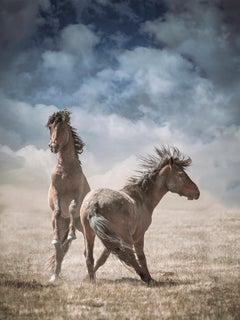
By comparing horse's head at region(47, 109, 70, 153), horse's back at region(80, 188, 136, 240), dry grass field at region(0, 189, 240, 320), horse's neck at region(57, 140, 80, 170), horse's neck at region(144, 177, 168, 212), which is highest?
horse's head at region(47, 109, 70, 153)

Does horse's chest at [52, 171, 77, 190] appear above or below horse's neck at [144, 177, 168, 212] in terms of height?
above

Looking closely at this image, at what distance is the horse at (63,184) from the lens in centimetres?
999

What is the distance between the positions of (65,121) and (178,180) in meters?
3.32

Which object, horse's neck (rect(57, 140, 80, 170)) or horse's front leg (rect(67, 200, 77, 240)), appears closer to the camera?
horse's front leg (rect(67, 200, 77, 240))

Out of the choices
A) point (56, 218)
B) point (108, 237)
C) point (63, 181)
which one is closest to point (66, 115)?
point (63, 181)

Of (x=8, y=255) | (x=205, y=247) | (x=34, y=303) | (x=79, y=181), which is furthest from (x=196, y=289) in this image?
(x=8, y=255)

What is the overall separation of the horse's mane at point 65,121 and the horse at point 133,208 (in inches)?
78.7

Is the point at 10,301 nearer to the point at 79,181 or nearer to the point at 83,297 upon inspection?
the point at 83,297

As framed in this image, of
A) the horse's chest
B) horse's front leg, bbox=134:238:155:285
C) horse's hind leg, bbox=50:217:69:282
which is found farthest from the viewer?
the horse's chest

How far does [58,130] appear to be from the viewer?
1007 cm

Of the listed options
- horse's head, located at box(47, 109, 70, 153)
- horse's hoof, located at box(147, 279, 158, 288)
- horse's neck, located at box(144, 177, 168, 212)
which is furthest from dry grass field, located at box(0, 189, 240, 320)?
horse's head, located at box(47, 109, 70, 153)

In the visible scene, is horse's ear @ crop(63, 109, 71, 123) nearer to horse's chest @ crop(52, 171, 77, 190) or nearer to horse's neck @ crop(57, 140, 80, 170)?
horse's neck @ crop(57, 140, 80, 170)

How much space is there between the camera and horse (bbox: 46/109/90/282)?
9.99m

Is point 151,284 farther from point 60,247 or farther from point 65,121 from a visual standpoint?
point 65,121
